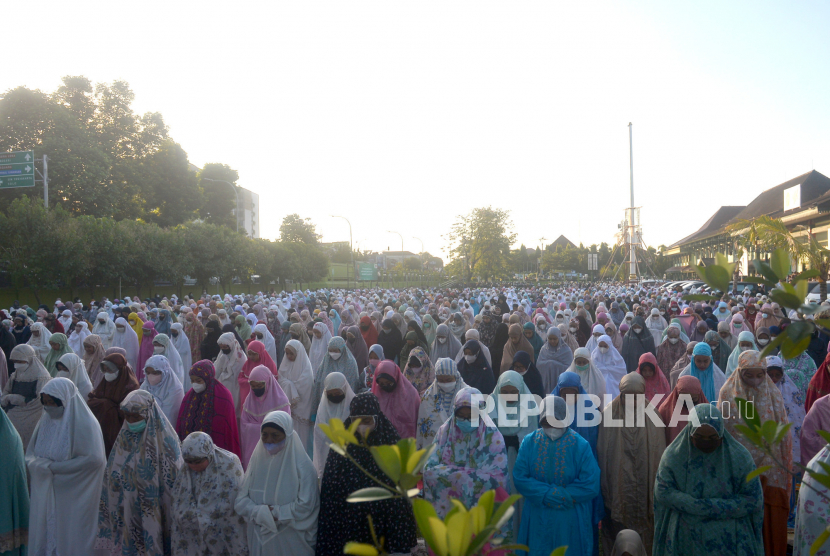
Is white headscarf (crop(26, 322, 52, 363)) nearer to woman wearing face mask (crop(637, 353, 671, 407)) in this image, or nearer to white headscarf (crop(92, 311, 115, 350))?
white headscarf (crop(92, 311, 115, 350))

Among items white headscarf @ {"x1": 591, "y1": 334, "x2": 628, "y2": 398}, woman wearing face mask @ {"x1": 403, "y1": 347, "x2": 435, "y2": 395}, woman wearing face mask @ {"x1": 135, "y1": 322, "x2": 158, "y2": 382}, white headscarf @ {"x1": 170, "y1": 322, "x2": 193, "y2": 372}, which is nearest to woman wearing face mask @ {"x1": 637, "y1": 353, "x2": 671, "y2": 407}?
white headscarf @ {"x1": 591, "y1": 334, "x2": 628, "y2": 398}

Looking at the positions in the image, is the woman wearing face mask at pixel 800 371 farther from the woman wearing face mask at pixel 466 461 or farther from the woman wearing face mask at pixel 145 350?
the woman wearing face mask at pixel 145 350

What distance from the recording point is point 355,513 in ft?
11.9

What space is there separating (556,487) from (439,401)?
1.49 m

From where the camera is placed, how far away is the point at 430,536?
1.05m

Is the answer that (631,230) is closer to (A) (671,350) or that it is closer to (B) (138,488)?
(A) (671,350)

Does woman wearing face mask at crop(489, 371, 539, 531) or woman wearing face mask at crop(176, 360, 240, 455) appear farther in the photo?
woman wearing face mask at crop(176, 360, 240, 455)

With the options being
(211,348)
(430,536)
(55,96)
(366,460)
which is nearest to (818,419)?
(366,460)

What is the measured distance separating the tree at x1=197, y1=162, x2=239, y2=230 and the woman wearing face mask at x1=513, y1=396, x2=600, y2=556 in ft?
167

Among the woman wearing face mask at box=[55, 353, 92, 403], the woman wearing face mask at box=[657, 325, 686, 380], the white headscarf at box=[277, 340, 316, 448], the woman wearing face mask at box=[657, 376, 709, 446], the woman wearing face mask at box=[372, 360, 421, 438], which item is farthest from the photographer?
the woman wearing face mask at box=[657, 325, 686, 380]

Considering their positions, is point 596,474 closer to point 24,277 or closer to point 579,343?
point 579,343

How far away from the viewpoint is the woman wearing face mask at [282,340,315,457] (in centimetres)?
621

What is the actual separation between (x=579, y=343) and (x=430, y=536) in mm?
9415

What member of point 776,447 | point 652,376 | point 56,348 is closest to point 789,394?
point 652,376
